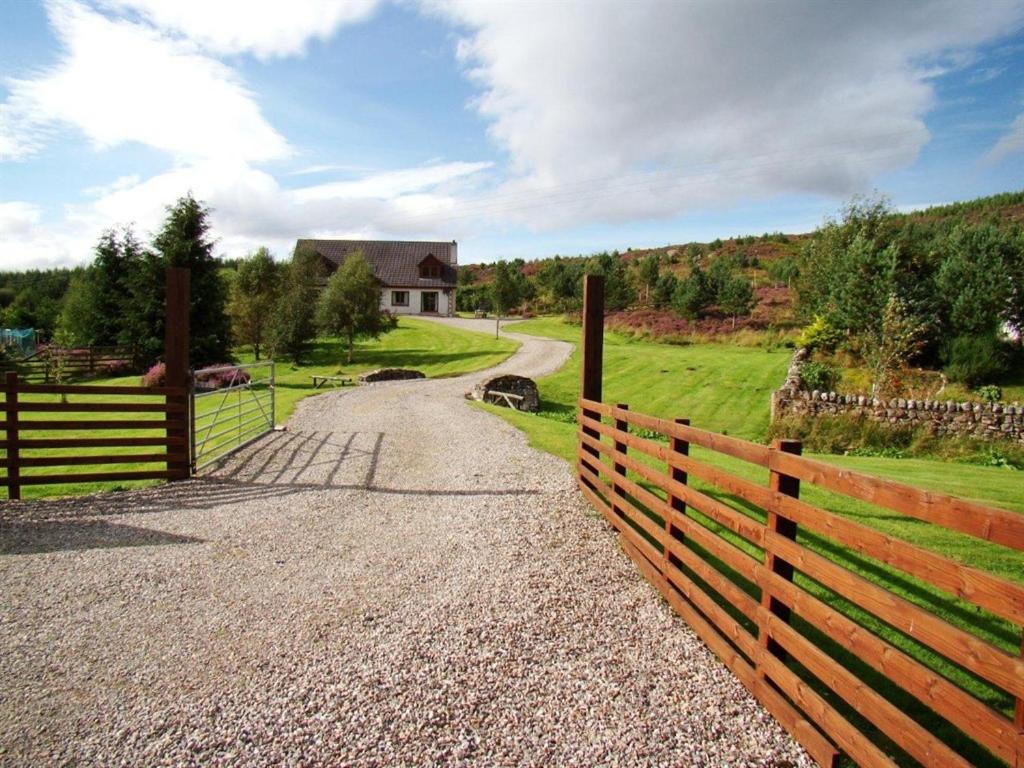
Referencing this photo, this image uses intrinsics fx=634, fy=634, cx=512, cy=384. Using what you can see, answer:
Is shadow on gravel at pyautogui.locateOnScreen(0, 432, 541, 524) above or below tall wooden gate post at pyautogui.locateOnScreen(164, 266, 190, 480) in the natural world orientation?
below

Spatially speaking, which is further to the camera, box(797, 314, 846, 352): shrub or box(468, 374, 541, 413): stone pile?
box(797, 314, 846, 352): shrub

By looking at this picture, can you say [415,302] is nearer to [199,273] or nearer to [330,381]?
[199,273]

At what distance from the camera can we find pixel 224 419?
1213 centimetres

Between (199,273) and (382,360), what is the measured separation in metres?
9.43

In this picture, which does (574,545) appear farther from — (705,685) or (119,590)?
(119,590)

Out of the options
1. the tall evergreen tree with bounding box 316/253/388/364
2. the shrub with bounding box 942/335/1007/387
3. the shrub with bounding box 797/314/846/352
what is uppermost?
the tall evergreen tree with bounding box 316/253/388/364

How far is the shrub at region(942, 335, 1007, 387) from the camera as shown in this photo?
20172 millimetres

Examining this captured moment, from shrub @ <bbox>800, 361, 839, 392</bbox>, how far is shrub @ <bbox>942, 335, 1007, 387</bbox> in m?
4.09

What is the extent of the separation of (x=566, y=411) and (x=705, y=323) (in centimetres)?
2212

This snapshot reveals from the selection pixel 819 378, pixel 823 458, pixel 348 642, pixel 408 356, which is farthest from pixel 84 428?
pixel 408 356

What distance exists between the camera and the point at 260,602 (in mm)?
5035

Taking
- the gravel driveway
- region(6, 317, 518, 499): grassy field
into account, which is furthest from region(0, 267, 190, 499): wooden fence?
region(6, 317, 518, 499): grassy field

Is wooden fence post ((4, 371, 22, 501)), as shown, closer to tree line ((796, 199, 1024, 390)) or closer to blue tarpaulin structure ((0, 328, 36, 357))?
tree line ((796, 199, 1024, 390))

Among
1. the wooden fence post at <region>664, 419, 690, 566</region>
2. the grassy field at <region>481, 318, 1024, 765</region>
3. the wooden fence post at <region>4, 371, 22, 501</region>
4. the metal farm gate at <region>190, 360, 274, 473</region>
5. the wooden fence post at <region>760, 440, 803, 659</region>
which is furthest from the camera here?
the metal farm gate at <region>190, 360, 274, 473</region>
